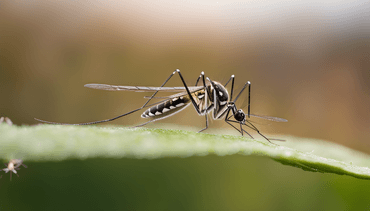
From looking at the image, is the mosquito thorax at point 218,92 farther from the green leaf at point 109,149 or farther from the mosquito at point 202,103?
the green leaf at point 109,149

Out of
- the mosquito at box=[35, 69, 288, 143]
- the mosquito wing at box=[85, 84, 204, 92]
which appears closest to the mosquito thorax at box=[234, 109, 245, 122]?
the mosquito at box=[35, 69, 288, 143]

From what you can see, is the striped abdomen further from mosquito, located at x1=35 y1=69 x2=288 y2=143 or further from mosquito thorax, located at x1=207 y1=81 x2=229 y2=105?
mosquito thorax, located at x1=207 y1=81 x2=229 y2=105

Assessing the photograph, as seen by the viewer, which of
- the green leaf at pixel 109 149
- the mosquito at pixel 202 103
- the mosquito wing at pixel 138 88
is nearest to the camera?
the green leaf at pixel 109 149

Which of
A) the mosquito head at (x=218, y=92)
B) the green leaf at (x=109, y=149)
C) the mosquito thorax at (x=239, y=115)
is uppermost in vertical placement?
the mosquito head at (x=218, y=92)

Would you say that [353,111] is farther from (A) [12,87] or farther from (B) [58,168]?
(A) [12,87]

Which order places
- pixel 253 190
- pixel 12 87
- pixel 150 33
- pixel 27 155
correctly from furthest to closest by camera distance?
1. pixel 150 33
2. pixel 12 87
3. pixel 253 190
4. pixel 27 155

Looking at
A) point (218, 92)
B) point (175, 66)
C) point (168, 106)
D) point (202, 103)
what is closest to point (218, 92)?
point (218, 92)

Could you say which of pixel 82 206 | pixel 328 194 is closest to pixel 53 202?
pixel 82 206

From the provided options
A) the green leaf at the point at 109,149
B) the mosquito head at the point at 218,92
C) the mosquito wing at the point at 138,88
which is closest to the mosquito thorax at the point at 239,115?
the mosquito head at the point at 218,92
